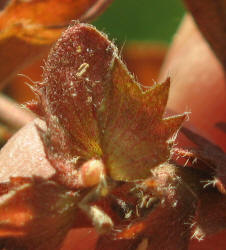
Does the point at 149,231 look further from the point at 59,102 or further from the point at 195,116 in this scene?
the point at 195,116

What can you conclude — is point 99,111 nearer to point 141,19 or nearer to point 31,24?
point 31,24

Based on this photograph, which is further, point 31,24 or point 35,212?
point 31,24

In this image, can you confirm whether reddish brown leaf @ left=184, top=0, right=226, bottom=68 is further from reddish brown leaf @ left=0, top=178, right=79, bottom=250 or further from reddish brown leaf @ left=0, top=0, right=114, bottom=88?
reddish brown leaf @ left=0, top=178, right=79, bottom=250

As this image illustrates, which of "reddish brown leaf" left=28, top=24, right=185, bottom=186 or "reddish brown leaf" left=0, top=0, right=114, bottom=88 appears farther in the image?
"reddish brown leaf" left=0, top=0, right=114, bottom=88

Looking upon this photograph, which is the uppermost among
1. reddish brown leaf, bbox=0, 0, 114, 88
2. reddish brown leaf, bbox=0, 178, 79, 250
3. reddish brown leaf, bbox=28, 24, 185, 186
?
reddish brown leaf, bbox=0, 0, 114, 88

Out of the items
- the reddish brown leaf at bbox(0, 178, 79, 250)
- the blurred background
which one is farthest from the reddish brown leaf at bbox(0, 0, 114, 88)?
the blurred background

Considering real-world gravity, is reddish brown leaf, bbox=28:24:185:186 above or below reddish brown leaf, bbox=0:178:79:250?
above

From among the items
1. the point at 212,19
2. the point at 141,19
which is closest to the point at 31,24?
the point at 212,19

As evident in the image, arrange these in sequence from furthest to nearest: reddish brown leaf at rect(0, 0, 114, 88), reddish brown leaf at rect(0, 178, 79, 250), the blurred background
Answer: the blurred background
reddish brown leaf at rect(0, 0, 114, 88)
reddish brown leaf at rect(0, 178, 79, 250)

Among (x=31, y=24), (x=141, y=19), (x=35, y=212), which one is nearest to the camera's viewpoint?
(x=35, y=212)
